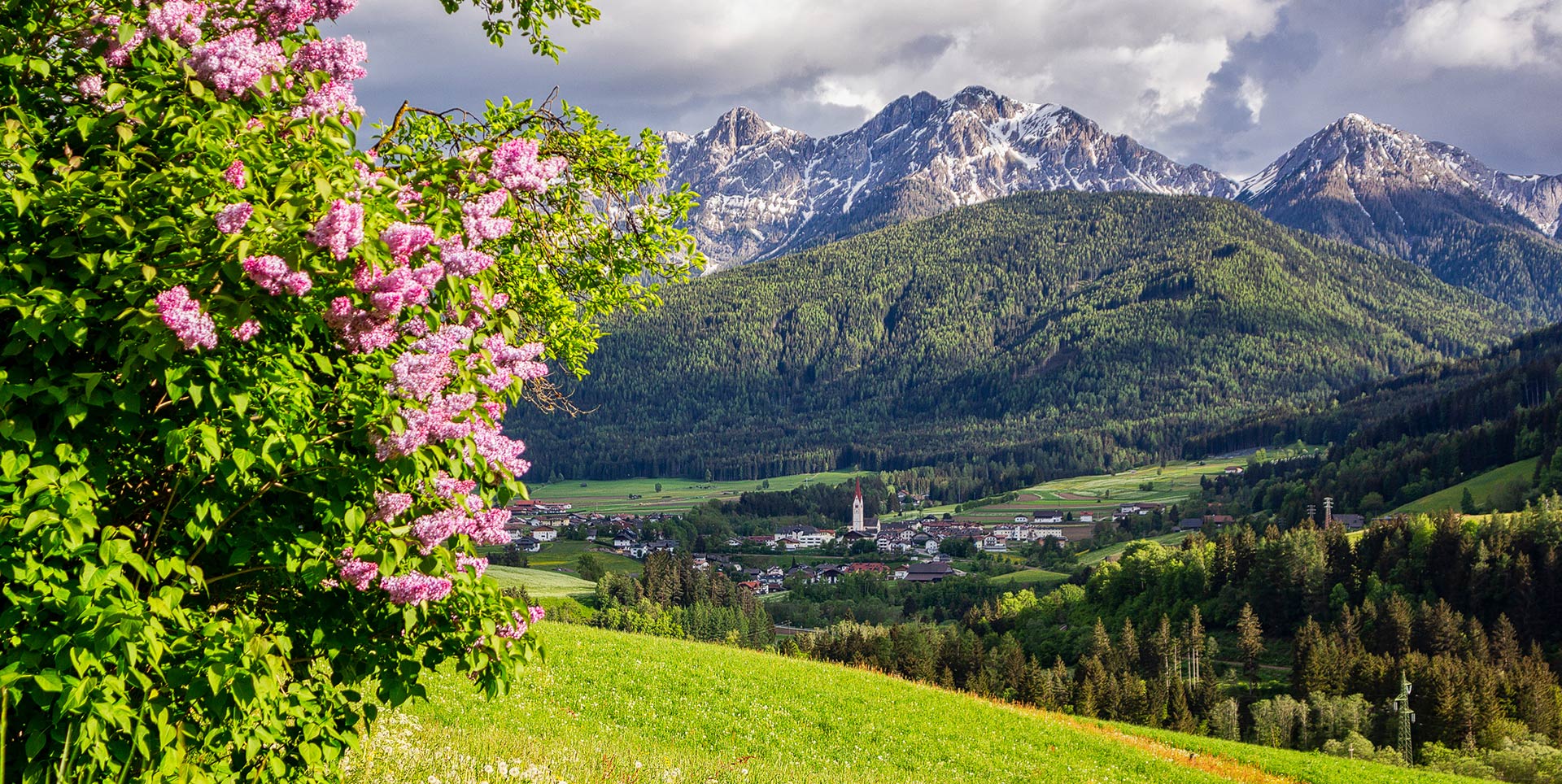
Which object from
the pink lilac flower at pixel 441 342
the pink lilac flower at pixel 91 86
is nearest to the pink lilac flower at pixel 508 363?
the pink lilac flower at pixel 441 342

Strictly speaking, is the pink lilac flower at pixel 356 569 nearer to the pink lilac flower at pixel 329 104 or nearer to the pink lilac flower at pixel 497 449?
the pink lilac flower at pixel 497 449

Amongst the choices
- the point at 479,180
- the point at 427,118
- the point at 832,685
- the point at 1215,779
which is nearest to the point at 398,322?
the point at 479,180

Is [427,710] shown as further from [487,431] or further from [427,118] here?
[487,431]

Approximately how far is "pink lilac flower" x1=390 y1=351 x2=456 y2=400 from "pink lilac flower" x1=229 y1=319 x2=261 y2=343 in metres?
0.80

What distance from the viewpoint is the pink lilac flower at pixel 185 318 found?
5574 millimetres

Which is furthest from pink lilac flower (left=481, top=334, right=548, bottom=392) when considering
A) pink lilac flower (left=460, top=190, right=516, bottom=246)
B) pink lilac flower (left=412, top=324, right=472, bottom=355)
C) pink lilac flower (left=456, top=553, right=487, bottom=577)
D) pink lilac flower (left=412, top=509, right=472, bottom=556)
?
pink lilac flower (left=456, top=553, right=487, bottom=577)

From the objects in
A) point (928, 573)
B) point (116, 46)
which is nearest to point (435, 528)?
point (116, 46)

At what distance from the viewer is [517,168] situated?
26.1 ft

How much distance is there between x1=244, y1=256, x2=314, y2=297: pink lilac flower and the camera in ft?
18.9

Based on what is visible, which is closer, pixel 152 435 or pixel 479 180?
pixel 152 435

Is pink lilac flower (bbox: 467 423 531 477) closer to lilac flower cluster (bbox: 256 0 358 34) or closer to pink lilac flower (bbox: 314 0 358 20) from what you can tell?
lilac flower cluster (bbox: 256 0 358 34)

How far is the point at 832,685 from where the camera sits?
25.1m

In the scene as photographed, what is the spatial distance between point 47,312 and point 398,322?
1918 millimetres

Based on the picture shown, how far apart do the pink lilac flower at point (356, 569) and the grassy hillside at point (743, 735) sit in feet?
11.7
